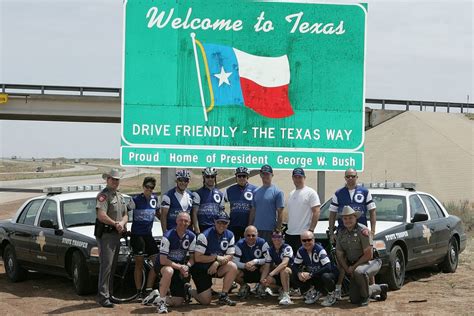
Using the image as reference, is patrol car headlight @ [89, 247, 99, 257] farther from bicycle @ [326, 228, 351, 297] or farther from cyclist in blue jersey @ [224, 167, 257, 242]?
bicycle @ [326, 228, 351, 297]

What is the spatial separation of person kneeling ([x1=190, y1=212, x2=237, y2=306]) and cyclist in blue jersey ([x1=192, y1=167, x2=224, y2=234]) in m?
0.55

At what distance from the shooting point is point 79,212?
470 inches

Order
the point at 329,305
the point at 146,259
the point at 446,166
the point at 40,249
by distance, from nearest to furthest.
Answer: the point at 329,305 → the point at 146,259 → the point at 40,249 → the point at 446,166

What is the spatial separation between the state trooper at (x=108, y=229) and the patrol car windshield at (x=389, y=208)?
3660 millimetres

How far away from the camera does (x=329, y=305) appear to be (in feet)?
32.2

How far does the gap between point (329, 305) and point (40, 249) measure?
4.61m

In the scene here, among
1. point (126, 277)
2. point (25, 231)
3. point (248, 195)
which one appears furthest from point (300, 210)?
point (25, 231)

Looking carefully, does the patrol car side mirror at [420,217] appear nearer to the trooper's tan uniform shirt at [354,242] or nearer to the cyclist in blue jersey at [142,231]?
the trooper's tan uniform shirt at [354,242]

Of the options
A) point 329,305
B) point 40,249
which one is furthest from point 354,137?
point 40,249

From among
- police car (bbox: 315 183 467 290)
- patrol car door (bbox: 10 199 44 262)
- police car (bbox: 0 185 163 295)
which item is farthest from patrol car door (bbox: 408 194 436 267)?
patrol car door (bbox: 10 199 44 262)

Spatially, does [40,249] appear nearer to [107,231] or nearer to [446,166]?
[107,231]

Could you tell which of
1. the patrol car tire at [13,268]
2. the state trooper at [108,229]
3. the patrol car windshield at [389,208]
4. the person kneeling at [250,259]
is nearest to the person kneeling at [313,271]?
the person kneeling at [250,259]

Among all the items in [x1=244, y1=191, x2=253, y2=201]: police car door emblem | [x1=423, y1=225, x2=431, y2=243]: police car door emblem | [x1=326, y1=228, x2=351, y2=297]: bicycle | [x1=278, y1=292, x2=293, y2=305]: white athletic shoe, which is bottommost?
[x1=278, y1=292, x2=293, y2=305]: white athletic shoe

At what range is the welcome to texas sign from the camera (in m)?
13.9
